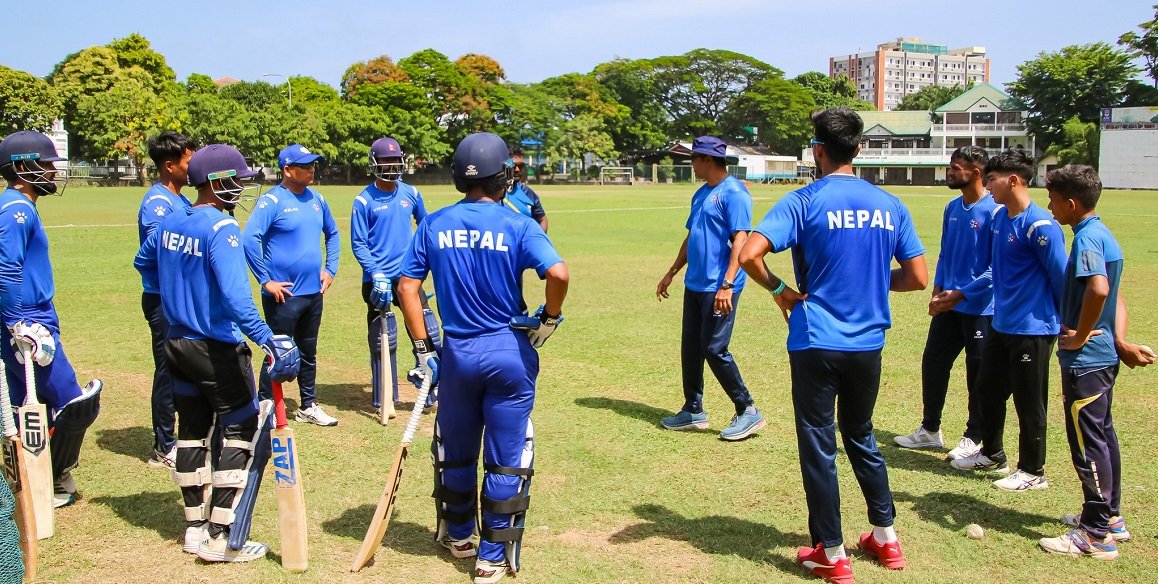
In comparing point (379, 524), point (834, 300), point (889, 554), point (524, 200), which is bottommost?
point (889, 554)

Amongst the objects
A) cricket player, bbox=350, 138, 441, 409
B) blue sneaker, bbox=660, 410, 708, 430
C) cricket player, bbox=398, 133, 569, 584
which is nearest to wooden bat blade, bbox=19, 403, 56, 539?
cricket player, bbox=398, 133, 569, 584

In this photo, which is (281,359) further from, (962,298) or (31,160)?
(962,298)

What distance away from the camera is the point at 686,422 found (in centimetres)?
786

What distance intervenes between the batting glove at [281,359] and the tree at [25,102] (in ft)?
235

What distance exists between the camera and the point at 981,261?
6684mm

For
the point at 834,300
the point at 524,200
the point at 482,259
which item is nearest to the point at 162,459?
the point at 482,259

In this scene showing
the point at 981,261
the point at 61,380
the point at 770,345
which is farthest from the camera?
Answer: the point at 770,345

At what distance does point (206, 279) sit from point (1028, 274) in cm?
525

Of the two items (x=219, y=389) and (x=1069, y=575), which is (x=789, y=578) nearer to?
(x=1069, y=575)

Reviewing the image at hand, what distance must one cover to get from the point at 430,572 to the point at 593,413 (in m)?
3.46

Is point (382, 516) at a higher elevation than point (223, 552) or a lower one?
higher

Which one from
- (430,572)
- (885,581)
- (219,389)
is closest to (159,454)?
(219,389)

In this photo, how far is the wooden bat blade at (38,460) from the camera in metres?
5.35

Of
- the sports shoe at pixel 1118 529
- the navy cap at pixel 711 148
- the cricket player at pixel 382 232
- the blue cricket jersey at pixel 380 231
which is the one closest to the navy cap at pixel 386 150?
the cricket player at pixel 382 232
